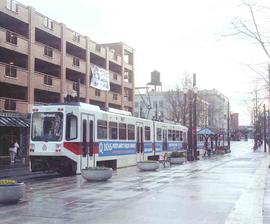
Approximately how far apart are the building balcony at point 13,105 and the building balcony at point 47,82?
2.95 m

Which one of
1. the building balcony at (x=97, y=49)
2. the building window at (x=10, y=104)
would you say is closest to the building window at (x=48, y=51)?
the building window at (x=10, y=104)

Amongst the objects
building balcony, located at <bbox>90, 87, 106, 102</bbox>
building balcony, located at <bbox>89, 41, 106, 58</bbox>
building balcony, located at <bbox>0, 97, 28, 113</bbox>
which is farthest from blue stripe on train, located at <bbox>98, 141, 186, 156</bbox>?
building balcony, located at <bbox>89, 41, 106, 58</bbox>

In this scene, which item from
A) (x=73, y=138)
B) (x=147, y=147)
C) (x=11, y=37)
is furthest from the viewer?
(x=11, y=37)

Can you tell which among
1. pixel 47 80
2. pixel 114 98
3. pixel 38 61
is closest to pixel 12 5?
pixel 38 61

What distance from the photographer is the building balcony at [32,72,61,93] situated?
150ft

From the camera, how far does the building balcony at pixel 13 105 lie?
131ft

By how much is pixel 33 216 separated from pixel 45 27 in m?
38.4

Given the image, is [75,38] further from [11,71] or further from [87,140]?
[87,140]

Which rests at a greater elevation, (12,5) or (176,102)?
(12,5)

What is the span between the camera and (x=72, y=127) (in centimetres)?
2397

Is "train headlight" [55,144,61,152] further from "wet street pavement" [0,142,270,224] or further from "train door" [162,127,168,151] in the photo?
"train door" [162,127,168,151]

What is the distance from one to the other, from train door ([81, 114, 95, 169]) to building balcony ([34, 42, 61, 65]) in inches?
863

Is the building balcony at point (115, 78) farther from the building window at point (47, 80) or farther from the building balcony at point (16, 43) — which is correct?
the building balcony at point (16, 43)

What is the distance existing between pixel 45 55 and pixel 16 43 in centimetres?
540
